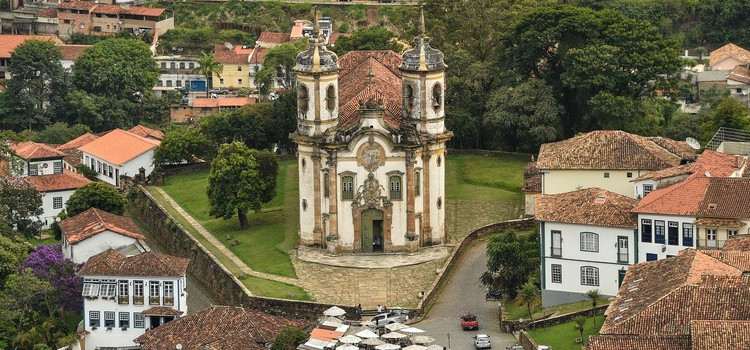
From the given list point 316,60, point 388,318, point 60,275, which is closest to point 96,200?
point 60,275

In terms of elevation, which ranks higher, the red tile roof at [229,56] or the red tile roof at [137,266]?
the red tile roof at [229,56]

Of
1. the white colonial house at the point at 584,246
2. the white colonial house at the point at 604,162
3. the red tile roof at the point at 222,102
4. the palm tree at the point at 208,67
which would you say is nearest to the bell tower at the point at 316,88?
the white colonial house at the point at 604,162

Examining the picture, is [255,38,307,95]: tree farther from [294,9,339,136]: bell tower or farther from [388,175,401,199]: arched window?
[388,175,401,199]: arched window

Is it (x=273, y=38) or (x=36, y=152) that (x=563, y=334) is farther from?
(x=273, y=38)

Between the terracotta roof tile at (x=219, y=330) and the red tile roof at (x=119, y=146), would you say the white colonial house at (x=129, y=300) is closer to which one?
the terracotta roof tile at (x=219, y=330)

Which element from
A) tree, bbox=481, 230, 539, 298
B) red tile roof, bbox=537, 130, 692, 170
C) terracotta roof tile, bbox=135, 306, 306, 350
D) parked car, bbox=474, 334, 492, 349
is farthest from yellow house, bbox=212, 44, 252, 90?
parked car, bbox=474, 334, 492, 349

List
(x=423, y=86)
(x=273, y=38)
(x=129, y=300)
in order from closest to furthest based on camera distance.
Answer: (x=129, y=300)
(x=423, y=86)
(x=273, y=38)

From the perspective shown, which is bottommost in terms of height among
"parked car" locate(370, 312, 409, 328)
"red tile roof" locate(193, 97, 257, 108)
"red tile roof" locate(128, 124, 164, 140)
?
"parked car" locate(370, 312, 409, 328)
